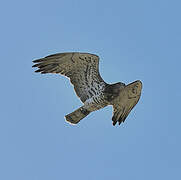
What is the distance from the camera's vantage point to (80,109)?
20.5 m

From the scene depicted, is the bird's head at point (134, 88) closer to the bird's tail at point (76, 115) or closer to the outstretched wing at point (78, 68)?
the outstretched wing at point (78, 68)

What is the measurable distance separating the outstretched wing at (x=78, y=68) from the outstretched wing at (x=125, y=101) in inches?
34.5

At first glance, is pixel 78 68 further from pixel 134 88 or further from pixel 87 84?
pixel 134 88

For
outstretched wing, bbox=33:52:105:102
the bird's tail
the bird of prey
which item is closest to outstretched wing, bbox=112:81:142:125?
the bird of prey

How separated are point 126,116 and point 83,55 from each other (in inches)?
108

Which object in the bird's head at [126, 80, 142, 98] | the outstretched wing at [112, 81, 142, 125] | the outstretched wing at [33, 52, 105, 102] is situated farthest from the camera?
the outstretched wing at [112, 81, 142, 125]

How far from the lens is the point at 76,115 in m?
20.5

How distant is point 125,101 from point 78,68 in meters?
2.02

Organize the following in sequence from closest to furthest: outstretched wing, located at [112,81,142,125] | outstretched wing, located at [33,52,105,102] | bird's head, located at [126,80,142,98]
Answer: outstretched wing, located at [33,52,105,102], bird's head, located at [126,80,142,98], outstretched wing, located at [112,81,142,125]

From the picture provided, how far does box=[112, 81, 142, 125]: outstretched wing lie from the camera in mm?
20594

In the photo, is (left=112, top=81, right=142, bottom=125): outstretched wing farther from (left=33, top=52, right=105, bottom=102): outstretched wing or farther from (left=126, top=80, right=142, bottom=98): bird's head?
(left=33, top=52, right=105, bottom=102): outstretched wing

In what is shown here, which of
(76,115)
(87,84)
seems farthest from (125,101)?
(76,115)

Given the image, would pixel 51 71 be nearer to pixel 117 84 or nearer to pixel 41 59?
pixel 41 59

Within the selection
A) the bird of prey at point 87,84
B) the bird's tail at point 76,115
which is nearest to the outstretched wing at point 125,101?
the bird of prey at point 87,84
